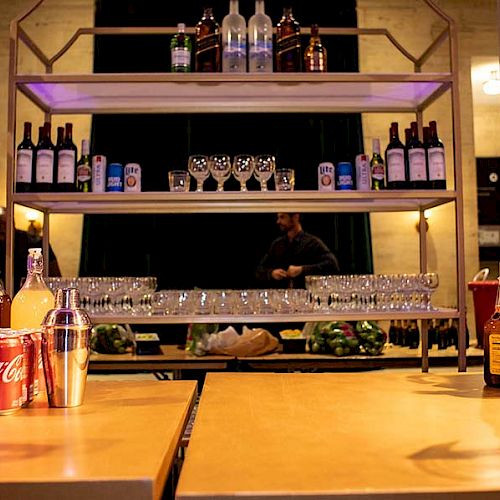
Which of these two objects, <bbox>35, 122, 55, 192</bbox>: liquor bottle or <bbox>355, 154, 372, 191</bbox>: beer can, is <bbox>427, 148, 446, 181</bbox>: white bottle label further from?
<bbox>35, 122, 55, 192</bbox>: liquor bottle

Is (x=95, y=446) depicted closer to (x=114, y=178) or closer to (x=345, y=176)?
(x=114, y=178)

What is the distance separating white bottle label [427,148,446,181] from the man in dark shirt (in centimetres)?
162

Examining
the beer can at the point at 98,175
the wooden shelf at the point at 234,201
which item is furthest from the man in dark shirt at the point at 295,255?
the beer can at the point at 98,175

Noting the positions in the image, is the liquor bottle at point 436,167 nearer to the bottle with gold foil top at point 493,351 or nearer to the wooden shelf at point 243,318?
the wooden shelf at point 243,318

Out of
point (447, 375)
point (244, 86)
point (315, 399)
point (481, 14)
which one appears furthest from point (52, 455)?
point (481, 14)

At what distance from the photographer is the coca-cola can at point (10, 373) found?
3.57ft

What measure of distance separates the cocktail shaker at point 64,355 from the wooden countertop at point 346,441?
26 cm

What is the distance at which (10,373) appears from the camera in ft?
3.61

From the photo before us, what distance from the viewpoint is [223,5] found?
16.1 ft

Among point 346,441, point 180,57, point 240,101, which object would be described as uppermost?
point 180,57

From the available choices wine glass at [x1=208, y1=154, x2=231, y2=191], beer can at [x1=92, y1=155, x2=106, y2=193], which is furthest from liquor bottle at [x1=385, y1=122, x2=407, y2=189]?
beer can at [x1=92, y1=155, x2=106, y2=193]

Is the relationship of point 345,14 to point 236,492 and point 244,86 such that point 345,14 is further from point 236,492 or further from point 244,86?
point 236,492

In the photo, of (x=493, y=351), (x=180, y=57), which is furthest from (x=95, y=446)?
(x=180, y=57)

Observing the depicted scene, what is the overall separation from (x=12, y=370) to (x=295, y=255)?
136 inches
